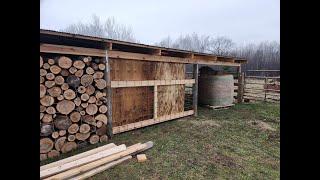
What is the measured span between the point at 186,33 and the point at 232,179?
84.9 metres

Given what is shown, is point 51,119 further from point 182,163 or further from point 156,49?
point 156,49

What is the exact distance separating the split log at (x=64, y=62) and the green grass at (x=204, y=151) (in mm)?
2244

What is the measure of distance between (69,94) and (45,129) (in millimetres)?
912

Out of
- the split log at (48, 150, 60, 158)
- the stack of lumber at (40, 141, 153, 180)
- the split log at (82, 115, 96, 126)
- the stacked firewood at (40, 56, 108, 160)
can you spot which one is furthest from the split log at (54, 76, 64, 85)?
the stack of lumber at (40, 141, 153, 180)

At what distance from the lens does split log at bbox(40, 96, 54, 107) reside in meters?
5.02

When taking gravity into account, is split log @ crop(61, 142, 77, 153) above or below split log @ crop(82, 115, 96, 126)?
below

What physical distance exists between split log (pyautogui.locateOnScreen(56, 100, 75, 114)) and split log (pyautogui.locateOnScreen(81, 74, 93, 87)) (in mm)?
560

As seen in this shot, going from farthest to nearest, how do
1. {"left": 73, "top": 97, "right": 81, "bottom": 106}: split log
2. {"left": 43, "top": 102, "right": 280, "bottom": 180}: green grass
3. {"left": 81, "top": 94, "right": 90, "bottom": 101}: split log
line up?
{"left": 81, "top": 94, "right": 90, "bottom": 101}: split log, {"left": 73, "top": 97, "right": 81, "bottom": 106}: split log, {"left": 43, "top": 102, "right": 280, "bottom": 180}: green grass

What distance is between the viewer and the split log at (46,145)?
4.98 metres

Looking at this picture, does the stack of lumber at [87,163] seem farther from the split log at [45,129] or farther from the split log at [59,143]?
the split log at [45,129]

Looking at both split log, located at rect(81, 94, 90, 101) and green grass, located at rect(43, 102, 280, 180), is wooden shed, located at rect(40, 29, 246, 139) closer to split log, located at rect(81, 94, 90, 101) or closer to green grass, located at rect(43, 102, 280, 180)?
green grass, located at rect(43, 102, 280, 180)

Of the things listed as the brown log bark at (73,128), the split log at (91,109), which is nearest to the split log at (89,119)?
the split log at (91,109)
